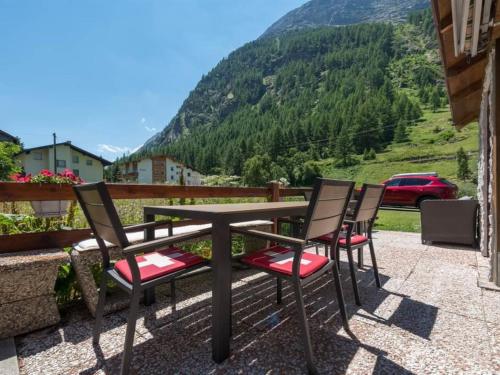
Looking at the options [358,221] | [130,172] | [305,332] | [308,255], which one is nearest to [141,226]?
[308,255]

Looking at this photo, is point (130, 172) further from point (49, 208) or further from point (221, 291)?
point (221, 291)

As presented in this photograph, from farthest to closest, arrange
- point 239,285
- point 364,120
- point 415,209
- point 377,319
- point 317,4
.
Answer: point 317,4
point 364,120
point 415,209
point 239,285
point 377,319

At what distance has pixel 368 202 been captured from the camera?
8.20ft

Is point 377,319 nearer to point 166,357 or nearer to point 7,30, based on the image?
Result: point 166,357

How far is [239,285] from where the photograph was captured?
2643 millimetres

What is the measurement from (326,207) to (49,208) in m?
2.32

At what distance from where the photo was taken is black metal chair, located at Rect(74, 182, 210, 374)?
1.27 meters

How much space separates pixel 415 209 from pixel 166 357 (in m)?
11.2

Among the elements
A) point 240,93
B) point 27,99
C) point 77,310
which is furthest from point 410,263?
point 240,93

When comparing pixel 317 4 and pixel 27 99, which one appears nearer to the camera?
pixel 27 99

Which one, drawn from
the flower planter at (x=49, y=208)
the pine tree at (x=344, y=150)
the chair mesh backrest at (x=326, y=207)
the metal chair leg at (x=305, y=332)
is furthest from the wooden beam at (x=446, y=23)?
the pine tree at (x=344, y=150)

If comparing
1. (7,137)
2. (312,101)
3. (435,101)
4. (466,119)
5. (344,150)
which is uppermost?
(312,101)

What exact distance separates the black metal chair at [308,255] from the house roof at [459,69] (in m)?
1.74

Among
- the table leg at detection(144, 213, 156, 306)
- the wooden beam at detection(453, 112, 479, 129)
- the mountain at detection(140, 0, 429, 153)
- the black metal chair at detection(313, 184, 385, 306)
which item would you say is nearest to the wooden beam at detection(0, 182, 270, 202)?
the table leg at detection(144, 213, 156, 306)
